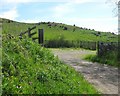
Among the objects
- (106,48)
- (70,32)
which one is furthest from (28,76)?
(70,32)

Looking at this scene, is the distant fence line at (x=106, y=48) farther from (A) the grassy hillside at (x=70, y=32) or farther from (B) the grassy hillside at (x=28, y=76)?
(A) the grassy hillside at (x=70, y=32)

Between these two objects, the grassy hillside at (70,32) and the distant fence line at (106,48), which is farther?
the grassy hillside at (70,32)

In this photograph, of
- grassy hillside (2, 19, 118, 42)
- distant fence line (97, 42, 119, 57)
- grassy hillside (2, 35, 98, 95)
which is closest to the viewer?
grassy hillside (2, 35, 98, 95)

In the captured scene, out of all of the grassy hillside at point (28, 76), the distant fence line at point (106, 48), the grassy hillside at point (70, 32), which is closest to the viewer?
the grassy hillside at point (28, 76)

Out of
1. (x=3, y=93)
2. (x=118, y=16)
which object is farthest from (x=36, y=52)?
(x=118, y=16)

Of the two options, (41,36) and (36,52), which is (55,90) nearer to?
(36,52)

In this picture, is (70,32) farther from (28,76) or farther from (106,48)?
(28,76)

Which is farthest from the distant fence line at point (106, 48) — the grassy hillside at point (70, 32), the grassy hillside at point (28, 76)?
the grassy hillside at point (70, 32)

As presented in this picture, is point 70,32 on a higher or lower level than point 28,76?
higher

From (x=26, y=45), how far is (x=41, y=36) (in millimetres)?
8069

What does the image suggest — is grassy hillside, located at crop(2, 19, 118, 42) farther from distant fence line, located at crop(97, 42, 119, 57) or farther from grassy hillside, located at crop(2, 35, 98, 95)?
grassy hillside, located at crop(2, 35, 98, 95)

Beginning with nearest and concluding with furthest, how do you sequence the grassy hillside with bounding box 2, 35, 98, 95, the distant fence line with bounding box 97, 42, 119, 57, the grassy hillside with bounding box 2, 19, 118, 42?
the grassy hillside with bounding box 2, 35, 98, 95, the distant fence line with bounding box 97, 42, 119, 57, the grassy hillside with bounding box 2, 19, 118, 42

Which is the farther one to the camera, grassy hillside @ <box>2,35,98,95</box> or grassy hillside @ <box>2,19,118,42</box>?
grassy hillside @ <box>2,19,118,42</box>

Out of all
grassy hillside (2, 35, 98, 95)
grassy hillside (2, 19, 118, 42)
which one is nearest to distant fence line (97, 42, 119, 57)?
grassy hillside (2, 35, 98, 95)
